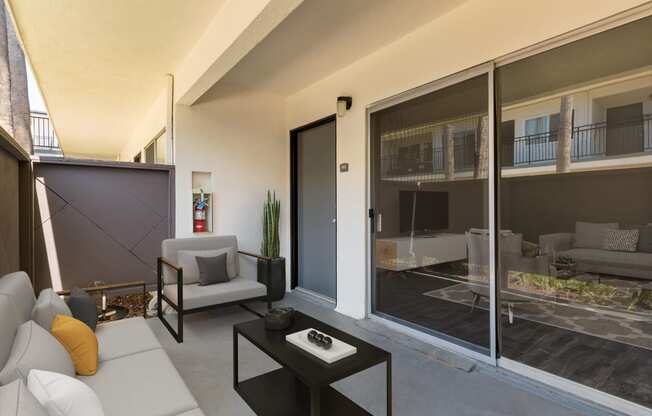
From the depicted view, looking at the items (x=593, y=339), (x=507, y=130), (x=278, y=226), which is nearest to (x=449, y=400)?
(x=593, y=339)

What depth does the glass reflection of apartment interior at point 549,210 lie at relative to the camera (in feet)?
6.46

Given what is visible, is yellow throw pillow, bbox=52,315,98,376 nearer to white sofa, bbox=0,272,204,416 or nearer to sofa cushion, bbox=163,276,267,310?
white sofa, bbox=0,272,204,416

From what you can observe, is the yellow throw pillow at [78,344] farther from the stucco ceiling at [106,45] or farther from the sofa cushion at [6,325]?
the stucco ceiling at [106,45]

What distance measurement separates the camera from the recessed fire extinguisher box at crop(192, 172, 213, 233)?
14.0 ft

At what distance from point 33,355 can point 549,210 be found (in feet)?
9.37

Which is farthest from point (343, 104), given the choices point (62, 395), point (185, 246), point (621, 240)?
point (62, 395)

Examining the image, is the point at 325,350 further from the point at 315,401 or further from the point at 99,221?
the point at 99,221

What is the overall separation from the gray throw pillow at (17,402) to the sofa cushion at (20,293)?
2.94ft

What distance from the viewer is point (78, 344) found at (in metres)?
1.71

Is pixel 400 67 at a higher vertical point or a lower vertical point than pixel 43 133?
higher

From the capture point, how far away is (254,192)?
4688 millimetres

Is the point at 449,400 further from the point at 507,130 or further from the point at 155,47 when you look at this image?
the point at 155,47

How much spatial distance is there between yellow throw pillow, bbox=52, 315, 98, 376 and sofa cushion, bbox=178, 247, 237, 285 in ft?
5.66

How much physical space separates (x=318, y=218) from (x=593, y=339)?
9.92 feet
